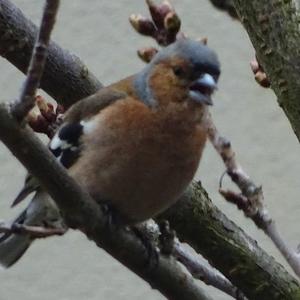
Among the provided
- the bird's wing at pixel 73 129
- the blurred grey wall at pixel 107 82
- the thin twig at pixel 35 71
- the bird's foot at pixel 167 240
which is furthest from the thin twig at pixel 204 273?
the blurred grey wall at pixel 107 82

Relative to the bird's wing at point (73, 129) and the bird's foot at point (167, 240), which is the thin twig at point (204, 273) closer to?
the bird's foot at point (167, 240)

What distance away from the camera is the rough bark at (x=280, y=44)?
233 centimetres

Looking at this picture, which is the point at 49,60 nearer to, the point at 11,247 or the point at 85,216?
the point at 11,247

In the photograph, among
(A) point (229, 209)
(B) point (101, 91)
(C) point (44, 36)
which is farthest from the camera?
(A) point (229, 209)

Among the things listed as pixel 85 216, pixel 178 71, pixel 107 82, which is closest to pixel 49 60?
pixel 178 71

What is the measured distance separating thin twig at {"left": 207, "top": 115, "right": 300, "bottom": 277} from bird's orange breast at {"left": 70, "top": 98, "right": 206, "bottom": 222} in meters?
0.08

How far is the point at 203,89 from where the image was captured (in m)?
2.59

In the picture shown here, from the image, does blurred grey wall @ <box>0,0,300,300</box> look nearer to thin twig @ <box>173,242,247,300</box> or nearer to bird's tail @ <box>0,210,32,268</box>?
bird's tail @ <box>0,210,32,268</box>

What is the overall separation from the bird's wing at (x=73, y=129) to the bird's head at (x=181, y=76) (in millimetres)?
73

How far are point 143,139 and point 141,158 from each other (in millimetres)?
45

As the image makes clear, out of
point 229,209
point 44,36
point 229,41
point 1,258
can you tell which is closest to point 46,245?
point 229,209

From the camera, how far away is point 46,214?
2.70 meters

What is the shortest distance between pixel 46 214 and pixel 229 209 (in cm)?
→ 147

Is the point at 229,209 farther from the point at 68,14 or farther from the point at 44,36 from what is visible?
the point at 44,36
